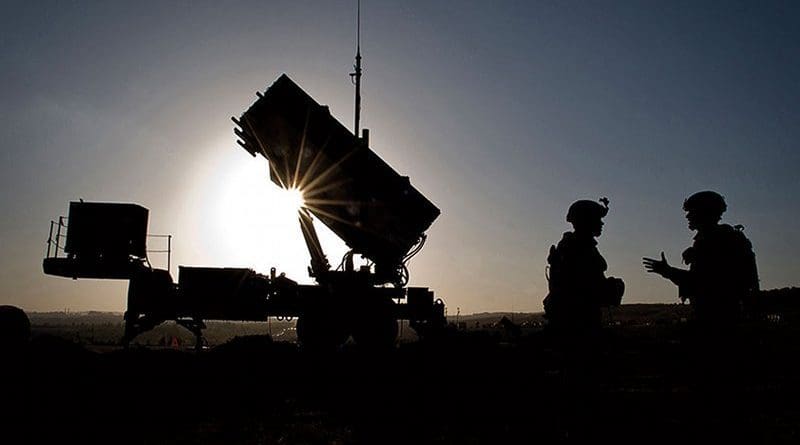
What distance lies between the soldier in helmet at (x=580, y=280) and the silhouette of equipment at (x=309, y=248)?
8.76 meters

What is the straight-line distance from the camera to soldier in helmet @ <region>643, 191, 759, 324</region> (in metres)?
5.21

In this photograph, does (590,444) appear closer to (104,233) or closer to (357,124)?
(357,124)

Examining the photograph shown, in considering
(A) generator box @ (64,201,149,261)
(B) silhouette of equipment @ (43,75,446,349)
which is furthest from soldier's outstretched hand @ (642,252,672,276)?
(A) generator box @ (64,201,149,261)

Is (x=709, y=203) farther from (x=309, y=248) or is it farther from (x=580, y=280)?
A: (x=309, y=248)

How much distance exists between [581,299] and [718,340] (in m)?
1.11

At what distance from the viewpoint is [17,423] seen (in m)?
7.13

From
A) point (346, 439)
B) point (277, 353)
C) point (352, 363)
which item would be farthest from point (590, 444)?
point (277, 353)

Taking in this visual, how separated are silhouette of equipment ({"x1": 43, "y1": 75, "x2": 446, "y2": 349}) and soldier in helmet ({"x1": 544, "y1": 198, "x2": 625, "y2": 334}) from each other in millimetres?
8758

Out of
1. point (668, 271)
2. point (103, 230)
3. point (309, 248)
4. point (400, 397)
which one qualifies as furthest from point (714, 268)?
point (103, 230)

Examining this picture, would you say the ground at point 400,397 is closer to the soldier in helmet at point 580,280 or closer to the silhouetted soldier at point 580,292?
the silhouetted soldier at point 580,292

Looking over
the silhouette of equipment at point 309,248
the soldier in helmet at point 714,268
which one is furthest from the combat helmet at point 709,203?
the silhouette of equipment at point 309,248

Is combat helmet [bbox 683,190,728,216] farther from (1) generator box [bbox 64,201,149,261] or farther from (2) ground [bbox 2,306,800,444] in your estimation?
(1) generator box [bbox 64,201,149,261]

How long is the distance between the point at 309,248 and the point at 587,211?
10.5 meters

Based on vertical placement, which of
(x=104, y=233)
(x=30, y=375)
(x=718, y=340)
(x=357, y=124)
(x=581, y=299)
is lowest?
(x=30, y=375)
